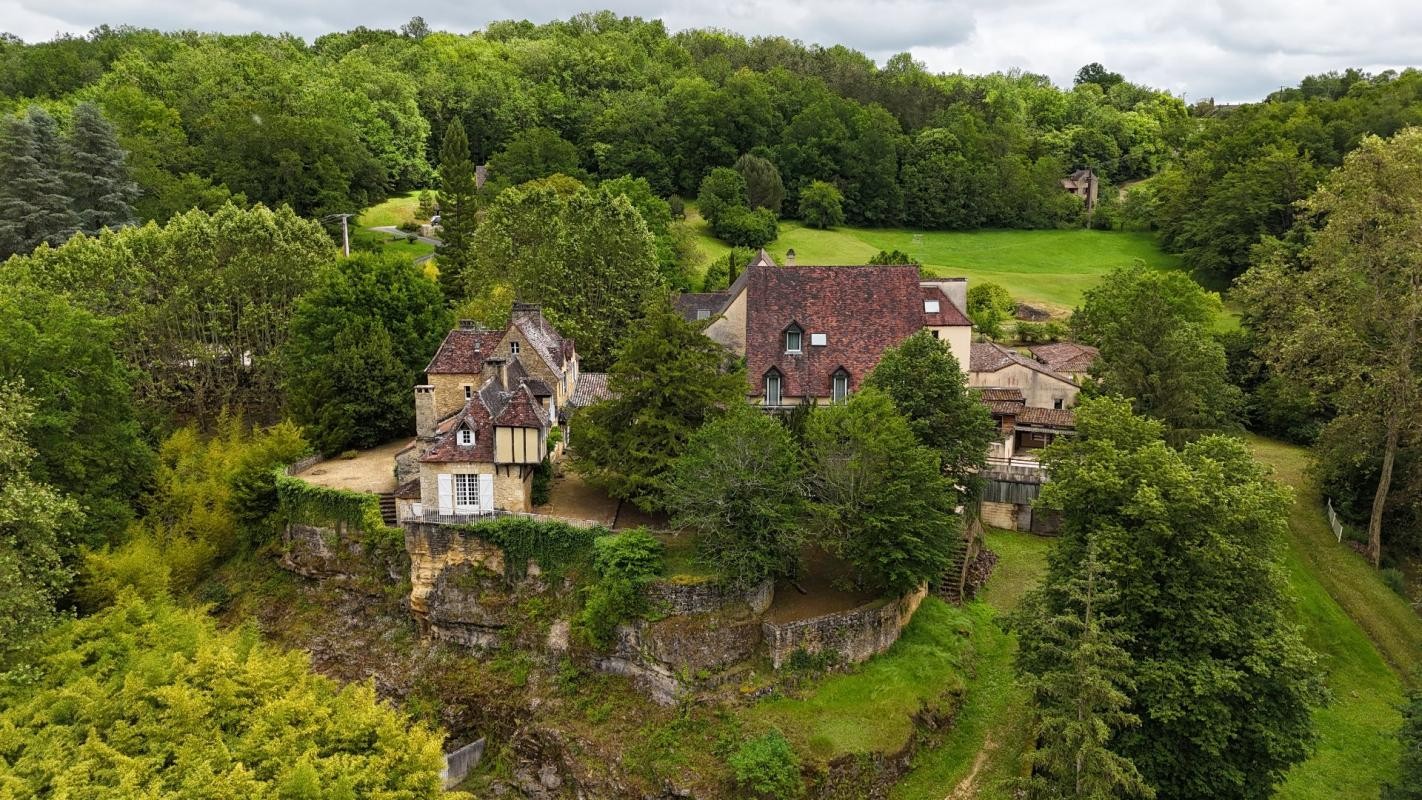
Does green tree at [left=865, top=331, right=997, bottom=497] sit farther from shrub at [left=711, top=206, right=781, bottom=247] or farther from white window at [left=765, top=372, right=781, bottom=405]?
shrub at [left=711, top=206, right=781, bottom=247]

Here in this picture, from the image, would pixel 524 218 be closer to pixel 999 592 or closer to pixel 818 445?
pixel 818 445

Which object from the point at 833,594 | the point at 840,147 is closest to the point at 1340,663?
the point at 833,594

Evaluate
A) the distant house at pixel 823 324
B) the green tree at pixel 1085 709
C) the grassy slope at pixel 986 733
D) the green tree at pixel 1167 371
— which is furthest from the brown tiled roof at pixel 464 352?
the green tree at pixel 1167 371

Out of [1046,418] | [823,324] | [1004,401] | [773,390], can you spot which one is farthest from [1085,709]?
[823,324]

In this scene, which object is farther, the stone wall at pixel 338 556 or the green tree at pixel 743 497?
the stone wall at pixel 338 556

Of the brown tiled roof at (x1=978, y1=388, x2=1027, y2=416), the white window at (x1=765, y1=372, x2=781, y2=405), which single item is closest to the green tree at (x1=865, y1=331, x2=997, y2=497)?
the brown tiled roof at (x1=978, y1=388, x2=1027, y2=416)

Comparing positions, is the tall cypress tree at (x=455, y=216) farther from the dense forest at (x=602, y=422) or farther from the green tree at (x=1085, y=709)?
the green tree at (x=1085, y=709)
